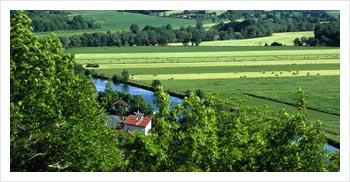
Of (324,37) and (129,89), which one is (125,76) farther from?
(324,37)

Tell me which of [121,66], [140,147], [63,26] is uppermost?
[63,26]

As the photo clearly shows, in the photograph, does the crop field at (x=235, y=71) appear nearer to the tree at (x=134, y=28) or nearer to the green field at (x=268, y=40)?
the green field at (x=268, y=40)

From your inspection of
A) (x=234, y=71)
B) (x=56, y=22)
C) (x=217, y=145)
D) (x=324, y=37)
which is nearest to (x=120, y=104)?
(x=234, y=71)

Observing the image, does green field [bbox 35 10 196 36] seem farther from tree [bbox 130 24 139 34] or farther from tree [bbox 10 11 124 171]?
tree [bbox 10 11 124 171]
